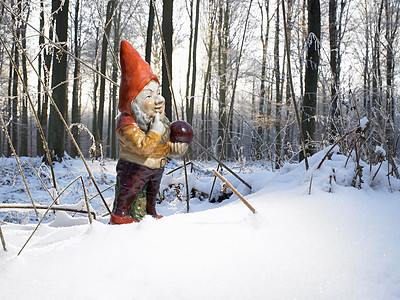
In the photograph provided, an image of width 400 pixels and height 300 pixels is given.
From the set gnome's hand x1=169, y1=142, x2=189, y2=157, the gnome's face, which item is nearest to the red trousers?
gnome's hand x1=169, y1=142, x2=189, y2=157

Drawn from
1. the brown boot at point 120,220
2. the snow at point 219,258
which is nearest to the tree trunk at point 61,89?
the brown boot at point 120,220

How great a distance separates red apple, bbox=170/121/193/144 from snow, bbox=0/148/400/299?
0.77 meters

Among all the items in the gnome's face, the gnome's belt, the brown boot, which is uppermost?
the gnome's face

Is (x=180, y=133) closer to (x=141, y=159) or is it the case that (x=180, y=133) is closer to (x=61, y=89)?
(x=141, y=159)

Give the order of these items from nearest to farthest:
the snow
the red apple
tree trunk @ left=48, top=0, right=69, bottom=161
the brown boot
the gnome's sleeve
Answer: the snow, the brown boot, the gnome's sleeve, the red apple, tree trunk @ left=48, top=0, right=69, bottom=161

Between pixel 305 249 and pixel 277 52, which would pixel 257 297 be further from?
pixel 277 52

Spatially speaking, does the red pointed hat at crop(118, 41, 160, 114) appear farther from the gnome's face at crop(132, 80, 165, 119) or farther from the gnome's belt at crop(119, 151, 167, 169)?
the gnome's belt at crop(119, 151, 167, 169)

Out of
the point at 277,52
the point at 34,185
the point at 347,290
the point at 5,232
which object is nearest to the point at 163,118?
the point at 5,232

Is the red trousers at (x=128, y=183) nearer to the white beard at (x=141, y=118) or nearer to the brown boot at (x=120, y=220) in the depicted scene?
the brown boot at (x=120, y=220)

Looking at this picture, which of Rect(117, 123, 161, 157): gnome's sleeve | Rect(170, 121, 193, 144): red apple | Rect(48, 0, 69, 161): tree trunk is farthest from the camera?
Rect(48, 0, 69, 161): tree trunk

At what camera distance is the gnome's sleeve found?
1399 millimetres

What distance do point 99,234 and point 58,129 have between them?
6.13 meters

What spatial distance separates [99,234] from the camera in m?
0.70

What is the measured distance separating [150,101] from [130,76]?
0.17m
